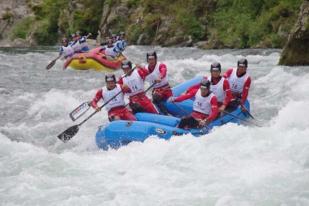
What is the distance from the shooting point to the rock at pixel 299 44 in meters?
18.2

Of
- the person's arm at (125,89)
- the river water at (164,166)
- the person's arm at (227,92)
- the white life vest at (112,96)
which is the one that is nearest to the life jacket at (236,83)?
the person's arm at (227,92)

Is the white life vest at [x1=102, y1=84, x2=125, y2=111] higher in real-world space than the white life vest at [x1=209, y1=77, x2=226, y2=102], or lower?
lower

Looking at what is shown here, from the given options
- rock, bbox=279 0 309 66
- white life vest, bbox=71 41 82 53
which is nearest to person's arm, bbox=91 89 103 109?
rock, bbox=279 0 309 66

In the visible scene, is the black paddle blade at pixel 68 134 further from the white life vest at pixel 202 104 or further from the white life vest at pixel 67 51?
the white life vest at pixel 67 51

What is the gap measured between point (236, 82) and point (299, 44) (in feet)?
27.0

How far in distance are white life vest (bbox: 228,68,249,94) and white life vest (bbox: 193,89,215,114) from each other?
125cm

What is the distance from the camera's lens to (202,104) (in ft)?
32.8

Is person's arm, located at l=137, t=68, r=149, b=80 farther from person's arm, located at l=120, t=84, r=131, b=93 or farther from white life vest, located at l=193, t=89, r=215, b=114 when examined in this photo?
white life vest, located at l=193, t=89, r=215, b=114

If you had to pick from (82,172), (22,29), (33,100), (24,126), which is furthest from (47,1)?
(82,172)

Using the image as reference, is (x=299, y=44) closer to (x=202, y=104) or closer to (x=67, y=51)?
(x=202, y=104)

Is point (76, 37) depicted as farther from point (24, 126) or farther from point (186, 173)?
point (186, 173)

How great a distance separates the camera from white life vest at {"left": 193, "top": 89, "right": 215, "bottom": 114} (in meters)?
9.93

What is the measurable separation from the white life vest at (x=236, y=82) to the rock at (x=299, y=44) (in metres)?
7.85

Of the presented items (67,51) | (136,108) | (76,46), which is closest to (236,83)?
(136,108)
